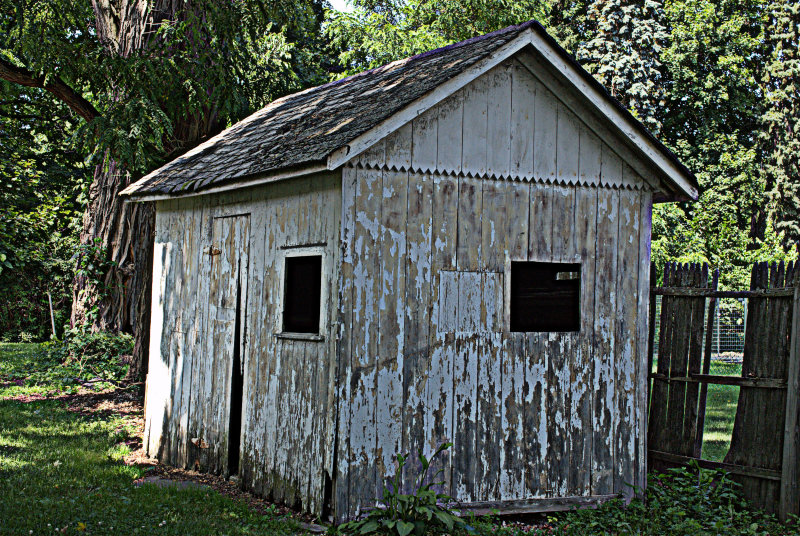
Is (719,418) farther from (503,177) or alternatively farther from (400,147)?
(400,147)

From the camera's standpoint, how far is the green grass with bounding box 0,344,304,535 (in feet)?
22.8

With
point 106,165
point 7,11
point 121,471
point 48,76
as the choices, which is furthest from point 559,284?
point 7,11

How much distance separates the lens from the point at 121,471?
A: 911 centimetres

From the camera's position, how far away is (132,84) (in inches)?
535

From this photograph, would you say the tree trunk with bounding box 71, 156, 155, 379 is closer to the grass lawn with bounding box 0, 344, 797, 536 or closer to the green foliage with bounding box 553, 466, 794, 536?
the grass lawn with bounding box 0, 344, 797, 536

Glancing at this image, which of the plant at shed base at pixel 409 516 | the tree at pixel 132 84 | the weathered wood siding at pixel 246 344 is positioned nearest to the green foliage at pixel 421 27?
the tree at pixel 132 84

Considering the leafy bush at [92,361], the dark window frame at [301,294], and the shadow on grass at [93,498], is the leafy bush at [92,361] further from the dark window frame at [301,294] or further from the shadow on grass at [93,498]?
the dark window frame at [301,294]

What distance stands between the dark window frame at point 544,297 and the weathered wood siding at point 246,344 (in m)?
1.82

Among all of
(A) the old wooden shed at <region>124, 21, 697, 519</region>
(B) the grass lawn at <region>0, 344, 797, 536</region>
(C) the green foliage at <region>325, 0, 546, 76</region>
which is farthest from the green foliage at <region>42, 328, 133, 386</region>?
(C) the green foliage at <region>325, 0, 546, 76</region>

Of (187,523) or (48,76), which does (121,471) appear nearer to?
(187,523)

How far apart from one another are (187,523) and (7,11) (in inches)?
448

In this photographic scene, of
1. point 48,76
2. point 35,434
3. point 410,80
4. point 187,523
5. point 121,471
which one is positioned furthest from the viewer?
point 48,76

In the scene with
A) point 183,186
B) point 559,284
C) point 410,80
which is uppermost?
point 410,80

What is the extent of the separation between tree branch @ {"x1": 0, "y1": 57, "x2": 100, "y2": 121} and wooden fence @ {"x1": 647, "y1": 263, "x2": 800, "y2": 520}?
11035 mm
